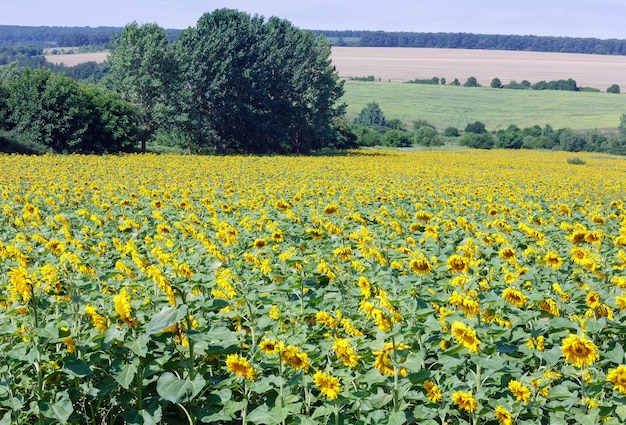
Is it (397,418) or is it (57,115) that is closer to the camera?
(397,418)

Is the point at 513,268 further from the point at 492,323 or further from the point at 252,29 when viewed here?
the point at 252,29

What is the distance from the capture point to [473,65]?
15400cm

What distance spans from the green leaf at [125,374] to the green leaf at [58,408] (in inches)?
10.2

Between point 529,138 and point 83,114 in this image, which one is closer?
point 83,114

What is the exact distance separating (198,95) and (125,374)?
38748mm

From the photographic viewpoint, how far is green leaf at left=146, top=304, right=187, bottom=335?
2.81 meters

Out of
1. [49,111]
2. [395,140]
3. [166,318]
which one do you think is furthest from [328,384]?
[395,140]

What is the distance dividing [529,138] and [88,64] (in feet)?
298

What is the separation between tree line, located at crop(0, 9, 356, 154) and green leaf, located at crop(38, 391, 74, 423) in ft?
99.0

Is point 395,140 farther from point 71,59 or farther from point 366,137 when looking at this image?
point 71,59

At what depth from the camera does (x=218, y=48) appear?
41.1m

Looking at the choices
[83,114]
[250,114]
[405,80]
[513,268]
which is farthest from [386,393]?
[405,80]

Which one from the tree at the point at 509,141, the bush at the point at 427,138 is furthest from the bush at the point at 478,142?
the bush at the point at 427,138

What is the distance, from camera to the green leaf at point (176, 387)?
291cm
